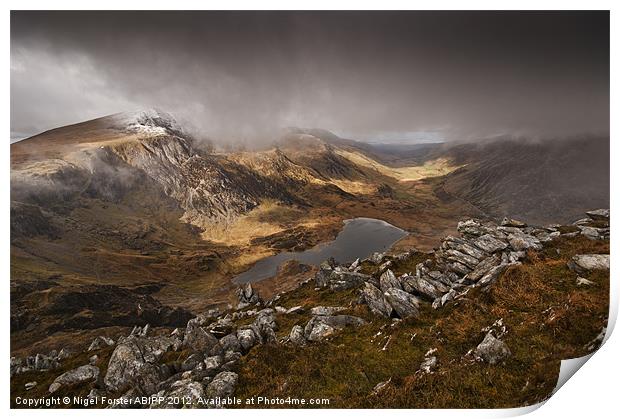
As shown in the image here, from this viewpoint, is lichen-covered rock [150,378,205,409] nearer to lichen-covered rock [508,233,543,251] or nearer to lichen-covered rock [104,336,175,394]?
lichen-covered rock [104,336,175,394]

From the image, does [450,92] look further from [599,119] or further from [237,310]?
[237,310]

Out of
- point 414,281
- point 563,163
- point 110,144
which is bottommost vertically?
point 414,281

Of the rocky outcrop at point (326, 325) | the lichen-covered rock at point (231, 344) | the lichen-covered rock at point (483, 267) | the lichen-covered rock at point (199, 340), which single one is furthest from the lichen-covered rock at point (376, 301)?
the lichen-covered rock at point (199, 340)

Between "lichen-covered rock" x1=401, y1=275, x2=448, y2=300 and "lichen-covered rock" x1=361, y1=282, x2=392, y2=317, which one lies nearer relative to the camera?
"lichen-covered rock" x1=361, y1=282, x2=392, y2=317

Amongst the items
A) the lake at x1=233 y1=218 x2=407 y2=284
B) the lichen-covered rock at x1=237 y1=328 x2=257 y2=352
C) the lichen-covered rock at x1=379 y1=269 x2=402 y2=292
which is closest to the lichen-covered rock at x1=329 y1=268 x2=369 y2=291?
the lichen-covered rock at x1=379 y1=269 x2=402 y2=292

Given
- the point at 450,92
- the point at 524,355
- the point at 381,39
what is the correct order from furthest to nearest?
the point at 450,92, the point at 381,39, the point at 524,355
